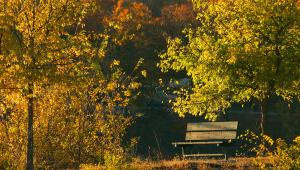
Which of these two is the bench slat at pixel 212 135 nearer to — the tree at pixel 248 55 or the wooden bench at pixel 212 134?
the wooden bench at pixel 212 134

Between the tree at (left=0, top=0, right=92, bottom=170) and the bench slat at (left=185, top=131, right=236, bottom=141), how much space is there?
7.33 meters

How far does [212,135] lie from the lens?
18.1 meters

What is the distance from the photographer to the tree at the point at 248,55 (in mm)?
15016

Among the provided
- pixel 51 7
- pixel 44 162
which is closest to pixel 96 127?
pixel 44 162

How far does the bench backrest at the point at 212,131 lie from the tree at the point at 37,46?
733 centimetres

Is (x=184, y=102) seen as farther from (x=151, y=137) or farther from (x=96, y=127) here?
(x=151, y=137)

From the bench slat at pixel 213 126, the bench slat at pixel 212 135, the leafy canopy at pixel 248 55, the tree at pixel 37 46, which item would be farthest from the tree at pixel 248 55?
the tree at pixel 37 46

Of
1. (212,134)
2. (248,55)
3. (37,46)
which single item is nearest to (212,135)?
(212,134)

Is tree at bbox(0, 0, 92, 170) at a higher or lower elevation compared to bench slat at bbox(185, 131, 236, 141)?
higher

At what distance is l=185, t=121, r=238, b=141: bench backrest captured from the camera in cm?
1770

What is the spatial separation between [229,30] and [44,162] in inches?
257

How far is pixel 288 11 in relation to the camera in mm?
15055

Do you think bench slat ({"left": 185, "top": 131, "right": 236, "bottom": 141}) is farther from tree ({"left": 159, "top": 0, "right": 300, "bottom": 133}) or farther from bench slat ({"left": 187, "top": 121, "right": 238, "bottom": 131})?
tree ({"left": 159, "top": 0, "right": 300, "bottom": 133})

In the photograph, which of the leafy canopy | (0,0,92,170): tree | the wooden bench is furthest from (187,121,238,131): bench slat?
(0,0,92,170): tree
